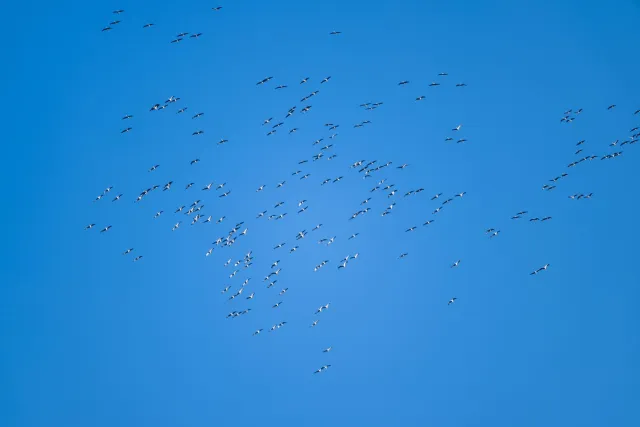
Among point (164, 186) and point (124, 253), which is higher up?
point (164, 186)

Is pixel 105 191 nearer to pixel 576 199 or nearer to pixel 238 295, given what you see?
pixel 238 295

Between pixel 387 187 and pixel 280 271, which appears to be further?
pixel 280 271

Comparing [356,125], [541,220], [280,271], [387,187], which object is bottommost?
[280,271]

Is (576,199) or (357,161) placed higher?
(357,161)

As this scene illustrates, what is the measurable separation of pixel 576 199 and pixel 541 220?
1991 millimetres

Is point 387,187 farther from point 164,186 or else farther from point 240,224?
point 164,186

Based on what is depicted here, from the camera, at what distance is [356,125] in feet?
100

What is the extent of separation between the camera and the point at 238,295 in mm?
32406

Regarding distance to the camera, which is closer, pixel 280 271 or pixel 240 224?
pixel 240 224

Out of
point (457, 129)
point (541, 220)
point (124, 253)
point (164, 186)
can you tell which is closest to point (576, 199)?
point (541, 220)

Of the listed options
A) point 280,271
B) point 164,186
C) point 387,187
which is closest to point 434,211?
point 387,187

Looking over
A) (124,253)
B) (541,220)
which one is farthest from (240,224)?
(541,220)

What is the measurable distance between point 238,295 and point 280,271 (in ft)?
9.35

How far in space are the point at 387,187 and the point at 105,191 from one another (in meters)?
12.7
